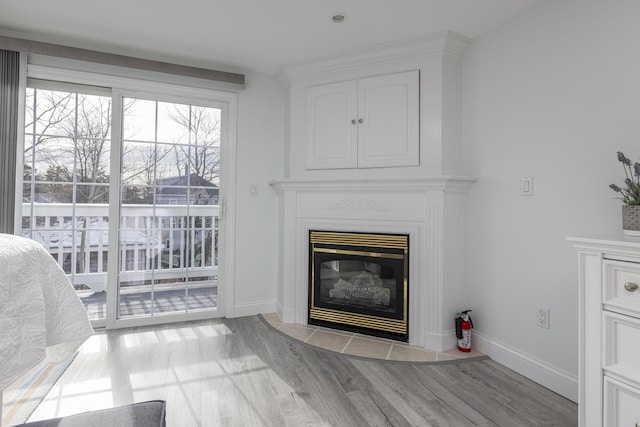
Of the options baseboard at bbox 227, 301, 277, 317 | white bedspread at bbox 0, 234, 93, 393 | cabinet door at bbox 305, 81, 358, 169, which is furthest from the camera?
baseboard at bbox 227, 301, 277, 317

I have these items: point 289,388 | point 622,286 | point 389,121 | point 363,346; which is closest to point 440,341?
point 363,346

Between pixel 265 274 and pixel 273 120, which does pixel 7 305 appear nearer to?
pixel 265 274

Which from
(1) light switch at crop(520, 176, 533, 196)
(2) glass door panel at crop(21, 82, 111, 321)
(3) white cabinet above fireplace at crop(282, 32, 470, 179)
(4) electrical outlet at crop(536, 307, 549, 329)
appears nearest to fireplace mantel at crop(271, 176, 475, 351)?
(3) white cabinet above fireplace at crop(282, 32, 470, 179)

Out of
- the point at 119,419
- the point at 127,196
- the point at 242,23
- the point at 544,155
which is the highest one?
the point at 242,23

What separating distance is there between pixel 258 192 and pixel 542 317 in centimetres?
250

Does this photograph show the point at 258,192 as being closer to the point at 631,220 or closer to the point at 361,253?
the point at 361,253

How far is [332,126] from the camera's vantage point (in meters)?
2.97

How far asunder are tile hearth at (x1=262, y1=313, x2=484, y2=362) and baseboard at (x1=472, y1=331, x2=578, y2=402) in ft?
0.32

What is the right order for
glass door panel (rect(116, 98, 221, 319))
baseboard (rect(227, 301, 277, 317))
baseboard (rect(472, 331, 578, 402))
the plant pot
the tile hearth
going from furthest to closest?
baseboard (rect(227, 301, 277, 317))
glass door panel (rect(116, 98, 221, 319))
the tile hearth
baseboard (rect(472, 331, 578, 402))
the plant pot

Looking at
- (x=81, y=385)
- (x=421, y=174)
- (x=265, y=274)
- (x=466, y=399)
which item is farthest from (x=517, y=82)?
(x=81, y=385)

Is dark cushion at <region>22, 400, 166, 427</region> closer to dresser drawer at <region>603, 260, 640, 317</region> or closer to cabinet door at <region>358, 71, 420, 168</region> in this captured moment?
dresser drawer at <region>603, 260, 640, 317</region>

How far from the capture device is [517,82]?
2262mm

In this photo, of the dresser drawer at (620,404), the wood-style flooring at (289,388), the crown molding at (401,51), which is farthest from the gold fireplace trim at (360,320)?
the crown molding at (401,51)

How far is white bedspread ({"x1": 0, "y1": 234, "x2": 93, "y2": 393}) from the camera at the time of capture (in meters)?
0.84
